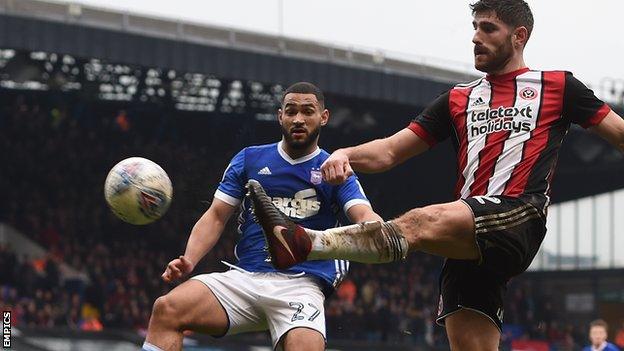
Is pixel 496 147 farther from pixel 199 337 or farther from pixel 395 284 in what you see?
pixel 395 284

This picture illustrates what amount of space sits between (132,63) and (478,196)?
25200mm

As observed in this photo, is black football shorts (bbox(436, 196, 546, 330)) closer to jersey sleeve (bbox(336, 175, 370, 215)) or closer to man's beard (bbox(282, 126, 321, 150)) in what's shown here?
jersey sleeve (bbox(336, 175, 370, 215))

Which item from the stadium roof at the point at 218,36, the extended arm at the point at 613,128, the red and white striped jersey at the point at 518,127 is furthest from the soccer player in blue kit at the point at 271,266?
the stadium roof at the point at 218,36

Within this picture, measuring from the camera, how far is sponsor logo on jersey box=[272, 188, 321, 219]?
737 cm

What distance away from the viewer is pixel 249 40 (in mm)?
32938

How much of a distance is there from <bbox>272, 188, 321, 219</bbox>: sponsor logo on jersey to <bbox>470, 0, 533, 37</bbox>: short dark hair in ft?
4.94

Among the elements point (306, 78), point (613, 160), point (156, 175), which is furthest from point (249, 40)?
point (156, 175)

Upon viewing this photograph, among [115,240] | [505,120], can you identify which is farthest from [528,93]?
[115,240]

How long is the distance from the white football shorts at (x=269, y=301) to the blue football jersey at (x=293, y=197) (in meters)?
0.11

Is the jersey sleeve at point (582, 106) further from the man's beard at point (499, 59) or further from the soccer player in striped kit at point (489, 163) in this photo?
the man's beard at point (499, 59)

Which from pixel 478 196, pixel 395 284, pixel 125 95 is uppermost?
pixel 125 95

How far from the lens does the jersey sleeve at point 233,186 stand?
24.8 ft

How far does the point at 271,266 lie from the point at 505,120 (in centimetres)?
170

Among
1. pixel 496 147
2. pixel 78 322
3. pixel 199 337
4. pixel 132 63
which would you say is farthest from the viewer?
pixel 132 63
